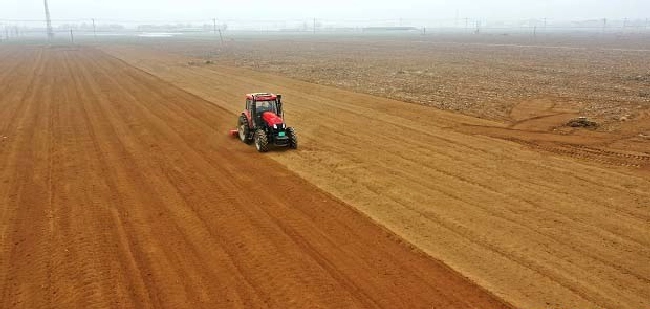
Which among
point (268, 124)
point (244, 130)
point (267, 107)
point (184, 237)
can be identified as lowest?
point (184, 237)

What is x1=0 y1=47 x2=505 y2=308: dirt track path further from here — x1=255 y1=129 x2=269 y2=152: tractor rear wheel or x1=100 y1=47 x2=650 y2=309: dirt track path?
x1=100 y1=47 x2=650 y2=309: dirt track path

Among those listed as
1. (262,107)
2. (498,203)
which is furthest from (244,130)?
(498,203)

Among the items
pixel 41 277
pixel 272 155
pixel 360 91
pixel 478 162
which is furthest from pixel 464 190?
pixel 360 91

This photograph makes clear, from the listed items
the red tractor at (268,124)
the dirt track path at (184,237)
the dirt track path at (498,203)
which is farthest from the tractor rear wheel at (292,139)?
the dirt track path at (184,237)

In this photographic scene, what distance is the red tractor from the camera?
15.4 m

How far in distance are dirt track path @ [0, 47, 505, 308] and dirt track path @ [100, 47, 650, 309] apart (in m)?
A: 0.77

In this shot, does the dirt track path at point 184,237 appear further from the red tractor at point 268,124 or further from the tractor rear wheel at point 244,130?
the red tractor at point 268,124

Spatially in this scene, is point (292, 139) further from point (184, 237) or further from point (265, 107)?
point (184, 237)

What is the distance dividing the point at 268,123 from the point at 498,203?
7445 mm

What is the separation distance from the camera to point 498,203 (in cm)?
1122

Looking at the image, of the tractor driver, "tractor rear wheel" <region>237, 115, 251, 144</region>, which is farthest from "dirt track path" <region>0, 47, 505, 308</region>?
the tractor driver

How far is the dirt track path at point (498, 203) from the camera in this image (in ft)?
26.3

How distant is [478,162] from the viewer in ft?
47.2

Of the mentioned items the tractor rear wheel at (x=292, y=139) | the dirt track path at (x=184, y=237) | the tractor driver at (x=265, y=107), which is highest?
the tractor driver at (x=265, y=107)
